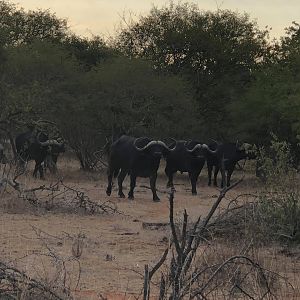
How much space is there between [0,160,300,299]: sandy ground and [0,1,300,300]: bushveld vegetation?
0.30 meters

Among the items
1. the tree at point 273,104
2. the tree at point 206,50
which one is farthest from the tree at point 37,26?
the tree at point 273,104

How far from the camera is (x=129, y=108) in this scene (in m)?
25.0

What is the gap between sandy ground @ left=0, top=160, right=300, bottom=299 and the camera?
24.5 feet

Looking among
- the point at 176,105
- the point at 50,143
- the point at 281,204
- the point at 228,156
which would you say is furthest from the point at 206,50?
the point at 281,204

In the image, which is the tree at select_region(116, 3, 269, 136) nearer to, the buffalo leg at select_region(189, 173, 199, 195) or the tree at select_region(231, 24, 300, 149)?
the tree at select_region(231, 24, 300, 149)

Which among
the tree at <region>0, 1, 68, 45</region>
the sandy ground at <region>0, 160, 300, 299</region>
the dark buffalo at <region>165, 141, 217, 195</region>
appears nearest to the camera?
the sandy ground at <region>0, 160, 300, 299</region>

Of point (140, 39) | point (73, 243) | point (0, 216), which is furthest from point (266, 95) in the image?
point (73, 243)

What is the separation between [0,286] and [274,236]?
539 cm

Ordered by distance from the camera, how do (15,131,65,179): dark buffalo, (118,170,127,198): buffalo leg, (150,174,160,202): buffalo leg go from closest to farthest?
(150,174,160,202): buffalo leg → (118,170,127,198): buffalo leg → (15,131,65,179): dark buffalo

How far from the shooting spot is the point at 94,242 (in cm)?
1009

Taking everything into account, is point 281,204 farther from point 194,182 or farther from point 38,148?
point 38,148

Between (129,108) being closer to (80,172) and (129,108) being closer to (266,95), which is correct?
(80,172)

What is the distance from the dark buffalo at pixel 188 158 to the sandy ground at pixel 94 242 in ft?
11.7

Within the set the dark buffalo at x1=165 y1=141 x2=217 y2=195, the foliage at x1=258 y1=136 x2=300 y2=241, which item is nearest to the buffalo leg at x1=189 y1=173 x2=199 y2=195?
the dark buffalo at x1=165 y1=141 x2=217 y2=195
